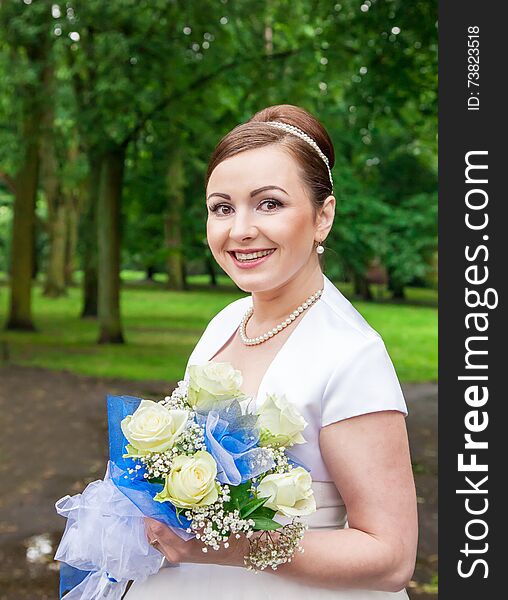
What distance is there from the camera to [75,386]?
14.3 meters

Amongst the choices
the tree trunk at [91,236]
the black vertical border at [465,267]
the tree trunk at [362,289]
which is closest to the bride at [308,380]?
the black vertical border at [465,267]

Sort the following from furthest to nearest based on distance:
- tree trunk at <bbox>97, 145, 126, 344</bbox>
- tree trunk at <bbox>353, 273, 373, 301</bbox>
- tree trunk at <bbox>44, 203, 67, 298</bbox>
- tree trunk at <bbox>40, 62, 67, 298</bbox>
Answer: tree trunk at <bbox>353, 273, 373, 301</bbox>
tree trunk at <bbox>44, 203, 67, 298</bbox>
tree trunk at <bbox>40, 62, 67, 298</bbox>
tree trunk at <bbox>97, 145, 126, 344</bbox>

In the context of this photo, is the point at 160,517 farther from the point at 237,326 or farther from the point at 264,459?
the point at 237,326

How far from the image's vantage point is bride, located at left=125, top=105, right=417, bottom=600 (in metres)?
1.97

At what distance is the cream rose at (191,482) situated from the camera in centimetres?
177

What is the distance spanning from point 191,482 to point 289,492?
0.68ft

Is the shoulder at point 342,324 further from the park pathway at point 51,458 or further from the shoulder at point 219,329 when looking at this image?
the park pathway at point 51,458

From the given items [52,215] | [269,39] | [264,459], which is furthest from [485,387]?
[52,215]

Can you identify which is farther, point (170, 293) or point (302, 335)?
point (170, 293)

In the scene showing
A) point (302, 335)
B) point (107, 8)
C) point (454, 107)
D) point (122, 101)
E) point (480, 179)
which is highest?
point (107, 8)

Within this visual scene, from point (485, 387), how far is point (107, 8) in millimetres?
10832

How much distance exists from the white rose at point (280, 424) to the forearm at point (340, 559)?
0.23 metres

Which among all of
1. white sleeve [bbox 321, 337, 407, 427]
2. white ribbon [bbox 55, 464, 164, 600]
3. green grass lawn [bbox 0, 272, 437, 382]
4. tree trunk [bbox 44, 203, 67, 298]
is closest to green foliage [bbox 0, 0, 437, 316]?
green grass lawn [bbox 0, 272, 437, 382]

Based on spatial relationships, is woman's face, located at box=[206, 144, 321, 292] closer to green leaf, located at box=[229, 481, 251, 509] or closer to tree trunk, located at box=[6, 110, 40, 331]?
green leaf, located at box=[229, 481, 251, 509]
